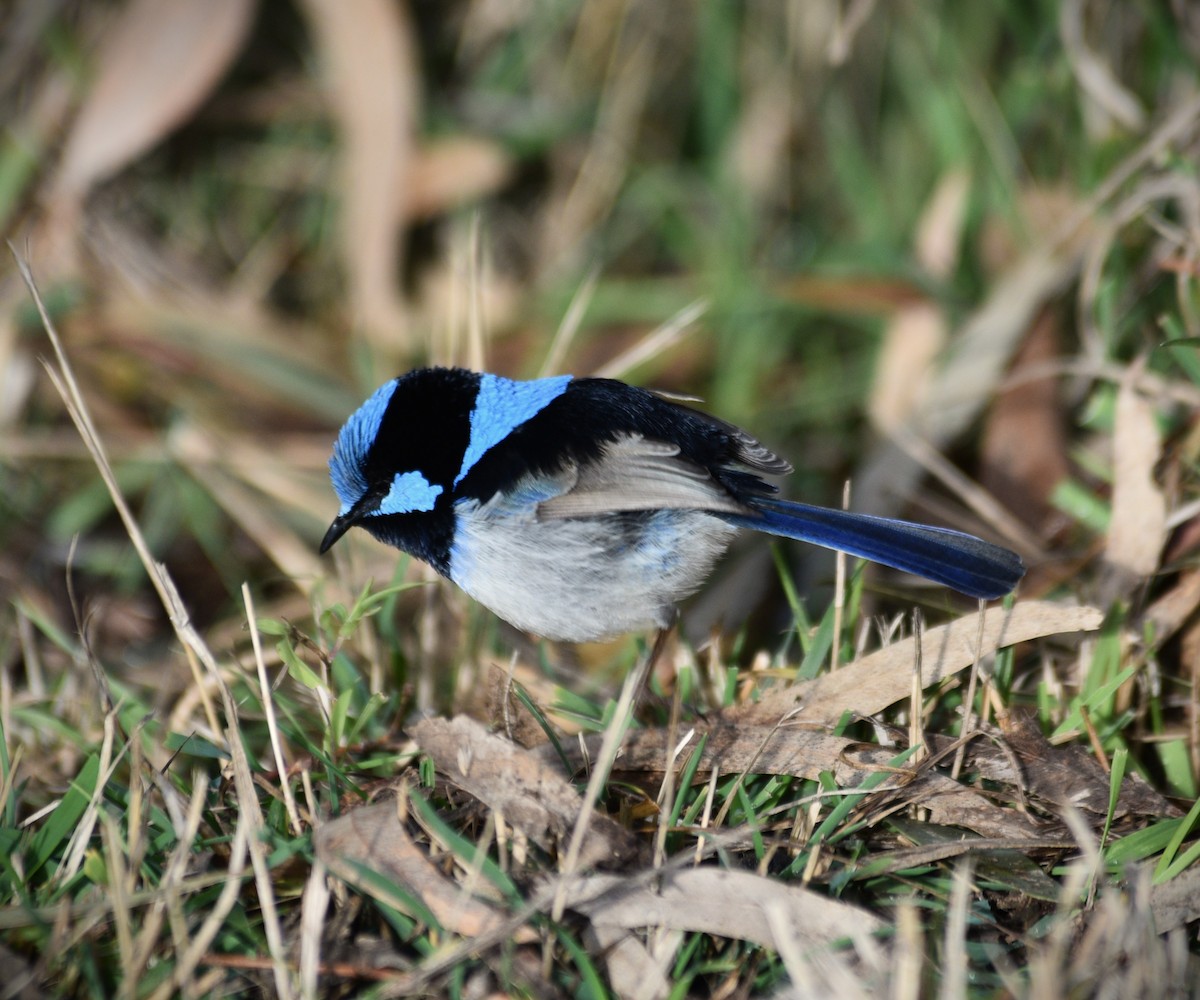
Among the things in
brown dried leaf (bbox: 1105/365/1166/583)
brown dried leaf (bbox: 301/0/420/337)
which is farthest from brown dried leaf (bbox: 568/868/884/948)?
brown dried leaf (bbox: 301/0/420/337)

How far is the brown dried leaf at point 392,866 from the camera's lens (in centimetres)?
230

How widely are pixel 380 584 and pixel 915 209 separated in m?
3.56

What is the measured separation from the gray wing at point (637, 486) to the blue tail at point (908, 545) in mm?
146

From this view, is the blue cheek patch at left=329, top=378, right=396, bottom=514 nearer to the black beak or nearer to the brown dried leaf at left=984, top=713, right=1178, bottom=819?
the black beak

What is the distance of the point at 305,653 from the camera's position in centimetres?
352

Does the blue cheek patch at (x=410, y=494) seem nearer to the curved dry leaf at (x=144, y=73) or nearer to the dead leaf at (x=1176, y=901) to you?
the dead leaf at (x=1176, y=901)

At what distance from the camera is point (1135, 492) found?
11.3ft

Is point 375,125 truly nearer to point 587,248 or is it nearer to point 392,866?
point 587,248

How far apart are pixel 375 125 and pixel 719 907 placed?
4.46 m

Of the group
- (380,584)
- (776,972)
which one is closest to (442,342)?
(380,584)

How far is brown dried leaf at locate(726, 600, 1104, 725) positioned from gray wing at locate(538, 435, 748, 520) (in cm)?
49

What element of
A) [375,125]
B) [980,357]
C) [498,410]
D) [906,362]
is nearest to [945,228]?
[906,362]

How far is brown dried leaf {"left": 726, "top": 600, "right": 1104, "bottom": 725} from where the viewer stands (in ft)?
9.32

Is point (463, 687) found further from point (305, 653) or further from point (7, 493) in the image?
point (7, 493)
